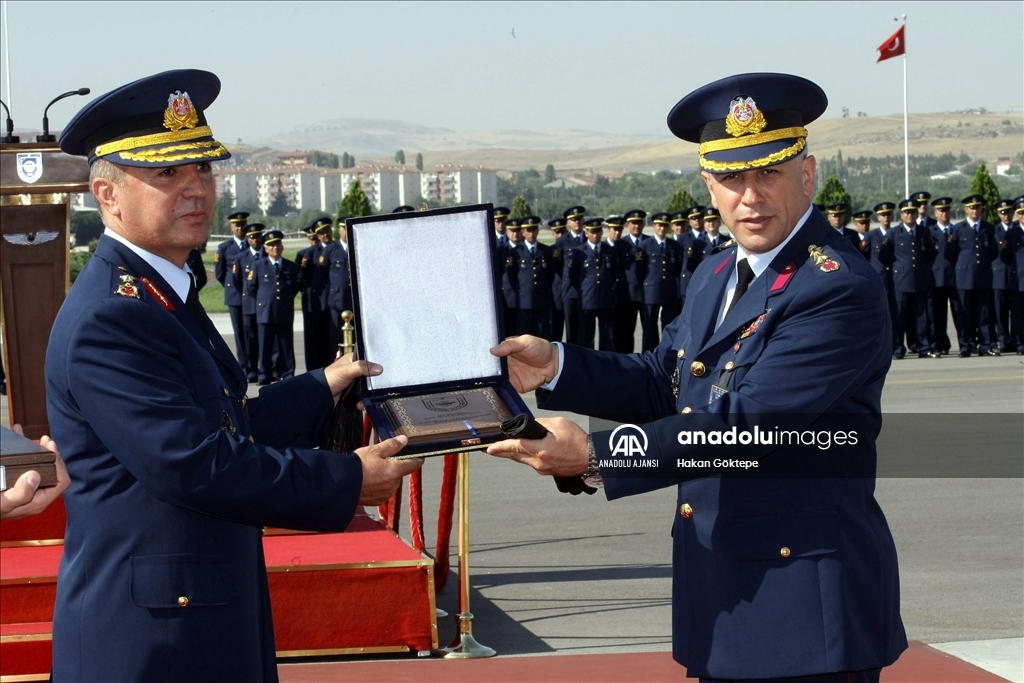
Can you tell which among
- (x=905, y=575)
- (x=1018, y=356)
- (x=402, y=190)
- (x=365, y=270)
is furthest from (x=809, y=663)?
(x=402, y=190)

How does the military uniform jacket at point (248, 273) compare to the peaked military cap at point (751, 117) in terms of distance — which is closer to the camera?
the peaked military cap at point (751, 117)

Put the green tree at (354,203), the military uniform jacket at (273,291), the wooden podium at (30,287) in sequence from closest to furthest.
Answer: the wooden podium at (30,287) → the military uniform jacket at (273,291) → the green tree at (354,203)

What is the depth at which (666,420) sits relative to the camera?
319 centimetres

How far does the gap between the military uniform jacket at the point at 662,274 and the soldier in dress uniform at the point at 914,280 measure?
3.29m

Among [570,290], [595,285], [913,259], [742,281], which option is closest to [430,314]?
[742,281]

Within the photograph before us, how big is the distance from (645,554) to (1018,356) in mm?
12293

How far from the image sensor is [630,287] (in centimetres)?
2056

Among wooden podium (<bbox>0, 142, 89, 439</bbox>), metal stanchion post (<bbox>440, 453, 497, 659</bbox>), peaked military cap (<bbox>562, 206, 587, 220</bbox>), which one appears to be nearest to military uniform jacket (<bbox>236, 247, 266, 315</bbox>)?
peaked military cap (<bbox>562, 206, 587, 220</bbox>)

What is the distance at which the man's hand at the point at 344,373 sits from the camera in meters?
3.54

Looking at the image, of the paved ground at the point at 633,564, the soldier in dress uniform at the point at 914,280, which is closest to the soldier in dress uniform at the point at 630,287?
the soldier in dress uniform at the point at 914,280

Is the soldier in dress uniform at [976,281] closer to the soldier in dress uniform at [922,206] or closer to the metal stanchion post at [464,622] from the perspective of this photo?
the soldier in dress uniform at [922,206]

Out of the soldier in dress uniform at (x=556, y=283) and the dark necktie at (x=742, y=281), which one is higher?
the dark necktie at (x=742, y=281)

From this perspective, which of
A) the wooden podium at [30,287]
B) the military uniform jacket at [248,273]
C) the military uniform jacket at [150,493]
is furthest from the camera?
the military uniform jacket at [248,273]

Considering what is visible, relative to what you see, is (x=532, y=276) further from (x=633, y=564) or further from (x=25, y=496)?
(x=25, y=496)
